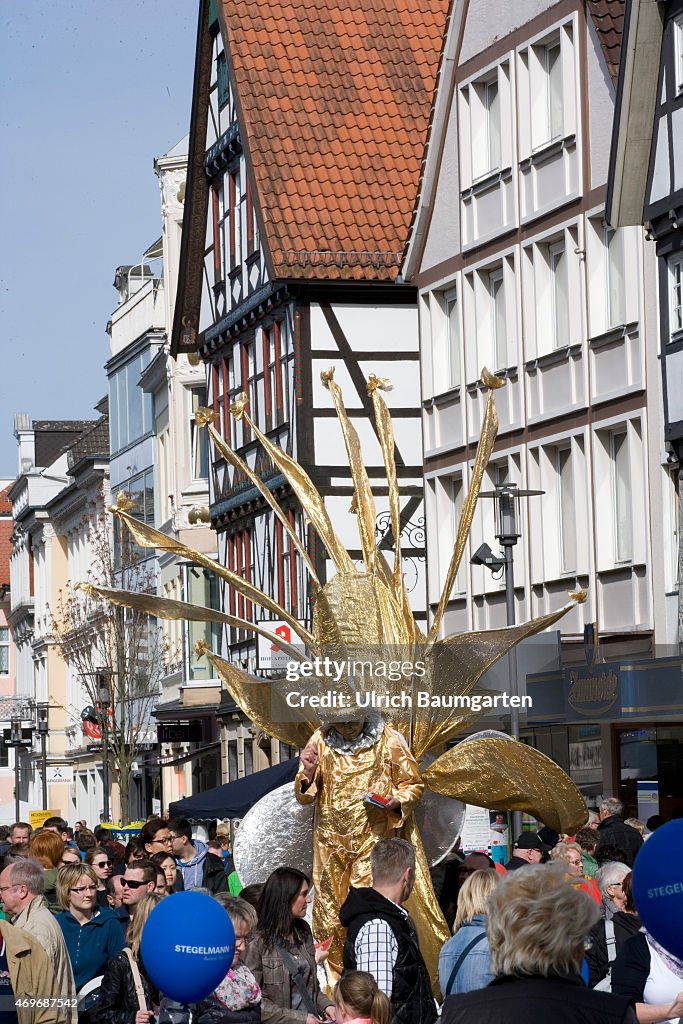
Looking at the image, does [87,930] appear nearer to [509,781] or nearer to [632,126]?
[509,781]

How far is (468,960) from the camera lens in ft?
27.2

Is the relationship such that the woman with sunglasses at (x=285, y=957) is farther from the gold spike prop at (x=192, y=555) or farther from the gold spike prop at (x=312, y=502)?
the gold spike prop at (x=192, y=555)

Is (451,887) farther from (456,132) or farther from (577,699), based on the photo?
(456,132)

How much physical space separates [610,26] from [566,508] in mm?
6268

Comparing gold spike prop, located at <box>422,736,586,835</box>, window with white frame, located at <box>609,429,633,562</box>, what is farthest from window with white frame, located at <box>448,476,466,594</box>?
gold spike prop, located at <box>422,736,586,835</box>

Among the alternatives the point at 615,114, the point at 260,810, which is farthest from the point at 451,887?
the point at 615,114

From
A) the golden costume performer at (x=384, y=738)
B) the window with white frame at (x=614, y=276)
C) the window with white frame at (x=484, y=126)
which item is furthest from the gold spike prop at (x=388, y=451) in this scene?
the window with white frame at (x=484, y=126)

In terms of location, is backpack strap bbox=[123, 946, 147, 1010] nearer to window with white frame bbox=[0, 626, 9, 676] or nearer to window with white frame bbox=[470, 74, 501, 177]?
window with white frame bbox=[470, 74, 501, 177]

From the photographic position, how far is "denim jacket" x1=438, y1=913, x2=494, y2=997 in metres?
8.25

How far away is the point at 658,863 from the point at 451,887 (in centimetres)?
707

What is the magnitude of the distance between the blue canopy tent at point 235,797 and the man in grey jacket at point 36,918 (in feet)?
37.4

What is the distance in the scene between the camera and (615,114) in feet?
79.8

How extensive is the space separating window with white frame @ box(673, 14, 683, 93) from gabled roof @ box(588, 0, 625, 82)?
2.62 m

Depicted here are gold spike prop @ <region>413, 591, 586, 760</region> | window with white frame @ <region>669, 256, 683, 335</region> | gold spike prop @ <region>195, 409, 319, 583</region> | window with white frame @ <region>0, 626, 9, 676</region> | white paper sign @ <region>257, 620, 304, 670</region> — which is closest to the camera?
gold spike prop @ <region>413, 591, 586, 760</region>
